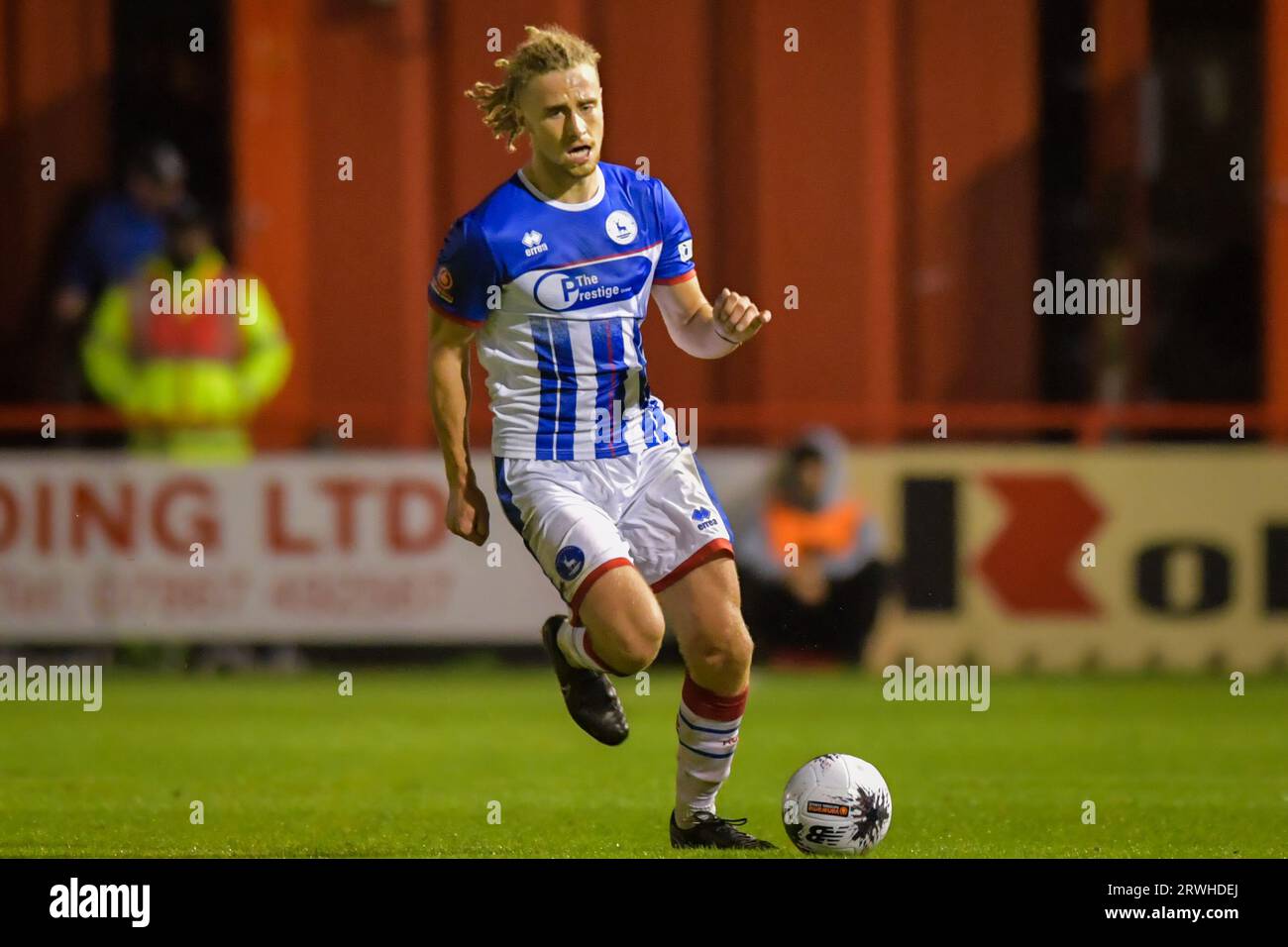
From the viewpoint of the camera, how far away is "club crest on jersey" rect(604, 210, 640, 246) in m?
6.87

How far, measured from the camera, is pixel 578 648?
23.2 feet

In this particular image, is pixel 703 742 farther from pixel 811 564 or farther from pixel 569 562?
pixel 811 564

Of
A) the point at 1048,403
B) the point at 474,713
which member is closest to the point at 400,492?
the point at 474,713

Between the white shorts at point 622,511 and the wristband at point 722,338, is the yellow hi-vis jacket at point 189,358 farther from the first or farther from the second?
the wristband at point 722,338

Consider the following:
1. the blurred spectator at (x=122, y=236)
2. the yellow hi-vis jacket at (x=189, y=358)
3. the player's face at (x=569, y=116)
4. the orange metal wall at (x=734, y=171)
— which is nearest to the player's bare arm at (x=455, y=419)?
the player's face at (x=569, y=116)

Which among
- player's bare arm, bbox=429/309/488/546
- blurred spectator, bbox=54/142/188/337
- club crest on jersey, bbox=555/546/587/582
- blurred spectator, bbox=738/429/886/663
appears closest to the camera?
club crest on jersey, bbox=555/546/587/582

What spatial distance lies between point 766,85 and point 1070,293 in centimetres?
260

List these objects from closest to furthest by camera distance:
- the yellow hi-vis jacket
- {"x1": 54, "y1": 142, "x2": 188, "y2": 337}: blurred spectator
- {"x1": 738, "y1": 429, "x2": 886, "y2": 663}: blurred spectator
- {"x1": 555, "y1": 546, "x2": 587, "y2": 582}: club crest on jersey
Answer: {"x1": 555, "y1": 546, "x2": 587, "y2": 582}: club crest on jersey
{"x1": 738, "y1": 429, "x2": 886, "y2": 663}: blurred spectator
the yellow hi-vis jacket
{"x1": 54, "y1": 142, "x2": 188, "y2": 337}: blurred spectator

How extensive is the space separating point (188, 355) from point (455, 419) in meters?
7.15

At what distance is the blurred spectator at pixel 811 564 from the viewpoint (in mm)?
13062

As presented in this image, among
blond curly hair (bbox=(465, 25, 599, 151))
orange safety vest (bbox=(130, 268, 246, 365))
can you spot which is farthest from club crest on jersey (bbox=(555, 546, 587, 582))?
orange safety vest (bbox=(130, 268, 246, 365))

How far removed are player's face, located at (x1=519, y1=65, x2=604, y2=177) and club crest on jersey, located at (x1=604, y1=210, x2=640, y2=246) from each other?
0.19 m

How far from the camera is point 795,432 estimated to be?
47.7 feet

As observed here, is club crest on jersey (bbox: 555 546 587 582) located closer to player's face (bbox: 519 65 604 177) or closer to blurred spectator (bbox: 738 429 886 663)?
player's face (bbox: 519 65 604 177)
